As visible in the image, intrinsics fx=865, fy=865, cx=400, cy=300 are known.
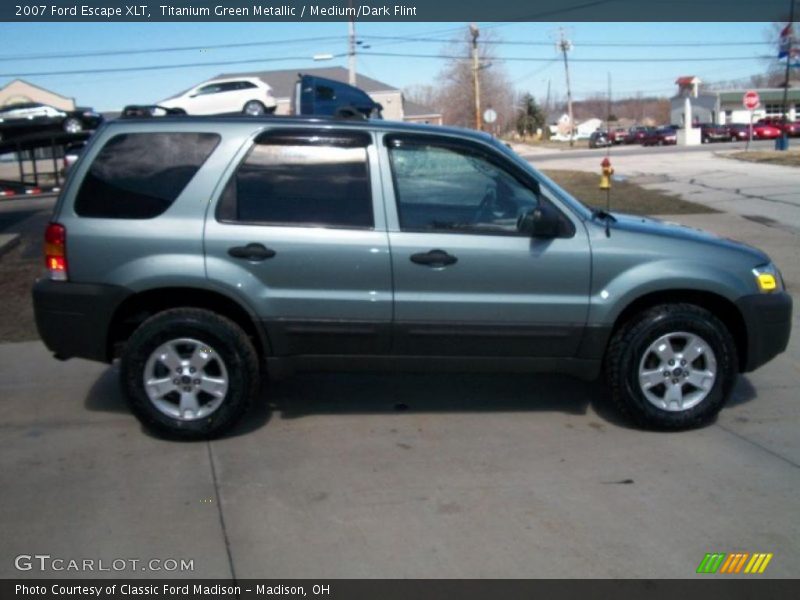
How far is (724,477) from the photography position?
15.1 feet

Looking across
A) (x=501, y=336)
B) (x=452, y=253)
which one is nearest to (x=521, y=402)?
(x=501, y=336)

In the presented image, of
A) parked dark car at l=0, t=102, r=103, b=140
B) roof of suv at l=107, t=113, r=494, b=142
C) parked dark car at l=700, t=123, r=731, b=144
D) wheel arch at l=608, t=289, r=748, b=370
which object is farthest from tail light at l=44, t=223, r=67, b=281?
parked dark car at l=700, t=123, r=731, b=144

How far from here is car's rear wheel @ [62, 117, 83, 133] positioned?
28.1m

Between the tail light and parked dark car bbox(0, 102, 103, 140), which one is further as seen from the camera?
parked dark car bbox(0, 102, 103, 140)

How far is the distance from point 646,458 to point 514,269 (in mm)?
1310

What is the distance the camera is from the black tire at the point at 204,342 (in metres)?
5.05

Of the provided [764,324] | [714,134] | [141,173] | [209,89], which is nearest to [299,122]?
[141,173]

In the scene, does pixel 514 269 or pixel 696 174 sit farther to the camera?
pixel 696 174

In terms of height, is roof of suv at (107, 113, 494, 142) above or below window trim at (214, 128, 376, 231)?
above

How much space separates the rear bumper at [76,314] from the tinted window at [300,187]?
85 cm

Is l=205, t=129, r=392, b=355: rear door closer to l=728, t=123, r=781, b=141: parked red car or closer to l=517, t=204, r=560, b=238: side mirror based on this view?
l=517, t=204, r=560, b=238: side mirror

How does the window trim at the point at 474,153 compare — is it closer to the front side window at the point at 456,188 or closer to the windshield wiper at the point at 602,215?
the front side window at the point at 456,188

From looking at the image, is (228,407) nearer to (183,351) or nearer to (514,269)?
(183,351)
